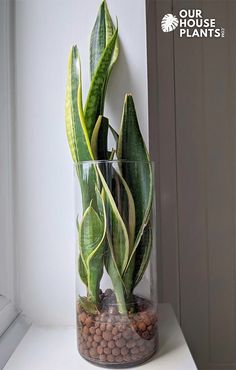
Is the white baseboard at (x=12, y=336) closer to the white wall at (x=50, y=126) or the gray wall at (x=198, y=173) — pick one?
the white wall at (x=50, y=126)

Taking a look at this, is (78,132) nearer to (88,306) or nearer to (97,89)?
(97,89)

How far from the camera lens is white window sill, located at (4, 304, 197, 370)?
1.76 feet

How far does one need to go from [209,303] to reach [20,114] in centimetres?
103

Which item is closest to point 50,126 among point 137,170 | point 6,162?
point 6,162

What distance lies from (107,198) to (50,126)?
0.91ft

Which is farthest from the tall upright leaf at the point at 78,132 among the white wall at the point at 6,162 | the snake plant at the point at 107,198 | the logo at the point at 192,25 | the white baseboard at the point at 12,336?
the logo at the point at 192,25

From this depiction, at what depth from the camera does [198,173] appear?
1.26 metres

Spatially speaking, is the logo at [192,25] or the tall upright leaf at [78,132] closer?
the tall upright leaf at [78,132]

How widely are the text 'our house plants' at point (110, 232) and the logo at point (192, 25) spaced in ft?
2.20

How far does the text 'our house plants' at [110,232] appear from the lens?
0.53 meters

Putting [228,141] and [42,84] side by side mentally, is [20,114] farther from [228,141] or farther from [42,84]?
[228,141]

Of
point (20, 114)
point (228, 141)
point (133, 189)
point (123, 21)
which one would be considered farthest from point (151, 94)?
point (133, 189)

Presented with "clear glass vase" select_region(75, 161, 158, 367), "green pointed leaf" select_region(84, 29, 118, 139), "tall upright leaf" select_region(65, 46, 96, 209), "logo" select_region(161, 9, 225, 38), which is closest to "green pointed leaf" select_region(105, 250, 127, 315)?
"clear glass vase" select_region(75, 161, 158, 367)

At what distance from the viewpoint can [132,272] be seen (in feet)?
1.83
